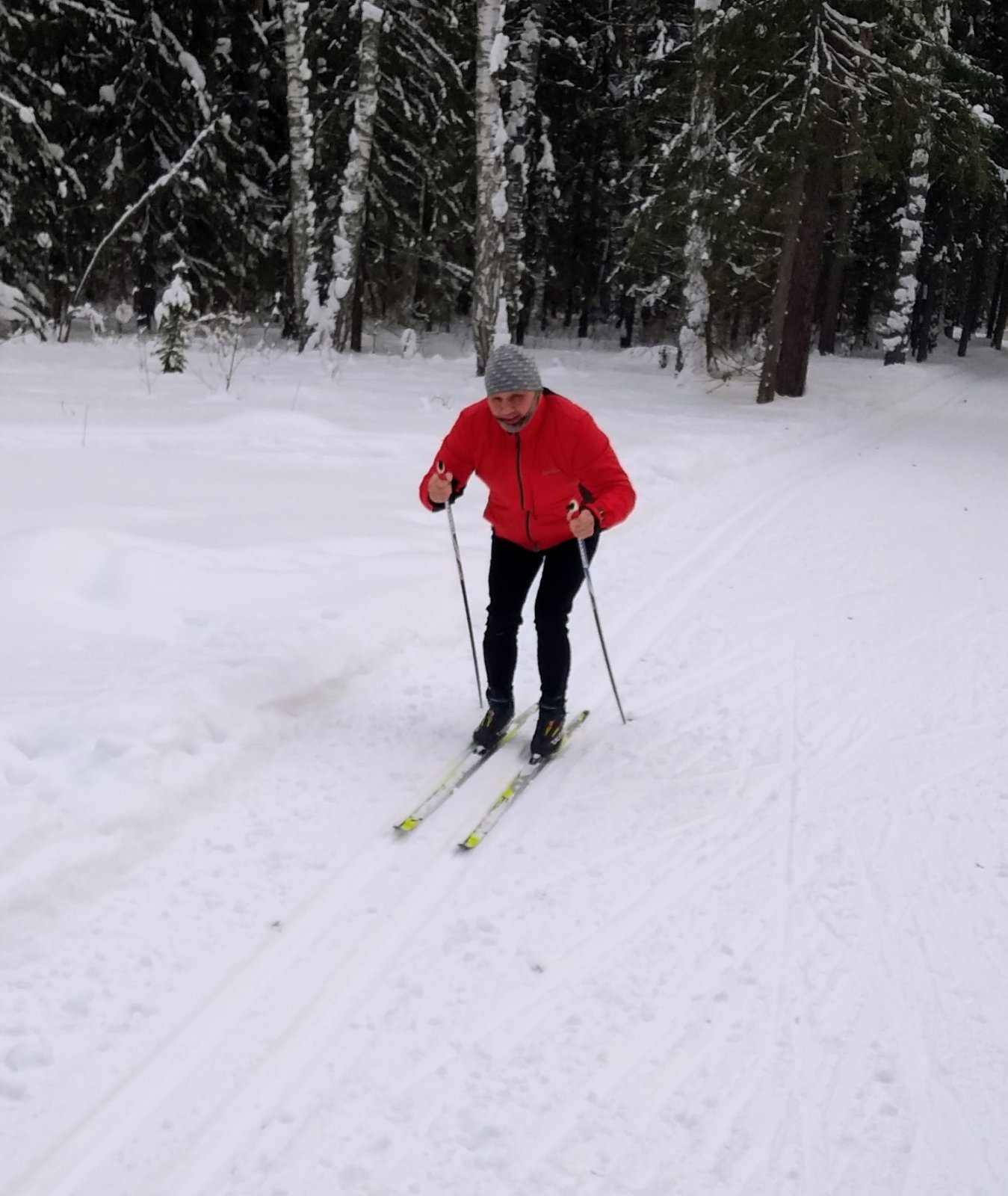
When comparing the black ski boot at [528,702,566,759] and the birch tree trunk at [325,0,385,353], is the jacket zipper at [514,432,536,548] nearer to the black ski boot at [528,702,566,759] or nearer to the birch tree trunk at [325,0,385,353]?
the black ski boot at [528,702,566,759]

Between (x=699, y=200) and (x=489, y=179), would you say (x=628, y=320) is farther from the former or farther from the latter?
(x=489, y=179)

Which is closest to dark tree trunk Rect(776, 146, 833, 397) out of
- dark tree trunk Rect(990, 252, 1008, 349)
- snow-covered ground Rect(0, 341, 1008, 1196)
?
snow-covered ground Rect(0, 341, 1008, 1196)

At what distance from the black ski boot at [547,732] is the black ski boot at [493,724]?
181mm

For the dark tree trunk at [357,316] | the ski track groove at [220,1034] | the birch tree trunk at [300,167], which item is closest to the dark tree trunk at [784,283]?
the birch tree trunk at [300,167]

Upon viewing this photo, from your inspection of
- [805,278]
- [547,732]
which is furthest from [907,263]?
[547,732]

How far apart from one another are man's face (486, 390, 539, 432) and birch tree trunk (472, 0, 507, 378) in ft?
33.5

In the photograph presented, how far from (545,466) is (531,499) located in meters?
0.17

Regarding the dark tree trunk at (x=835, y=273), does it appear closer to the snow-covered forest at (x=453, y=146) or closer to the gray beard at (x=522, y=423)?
the snow-covered forest at (x=453, y=146)

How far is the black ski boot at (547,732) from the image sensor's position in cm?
477

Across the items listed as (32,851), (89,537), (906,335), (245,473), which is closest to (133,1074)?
(32,851)

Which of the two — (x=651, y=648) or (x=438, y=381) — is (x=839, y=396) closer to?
(x=438, y=381)

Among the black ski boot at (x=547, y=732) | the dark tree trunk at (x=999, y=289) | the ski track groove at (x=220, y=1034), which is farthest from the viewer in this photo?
the dark tree trunk at (x=999, y=289)

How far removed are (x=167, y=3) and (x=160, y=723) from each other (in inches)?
701

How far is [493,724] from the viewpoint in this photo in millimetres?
4863
